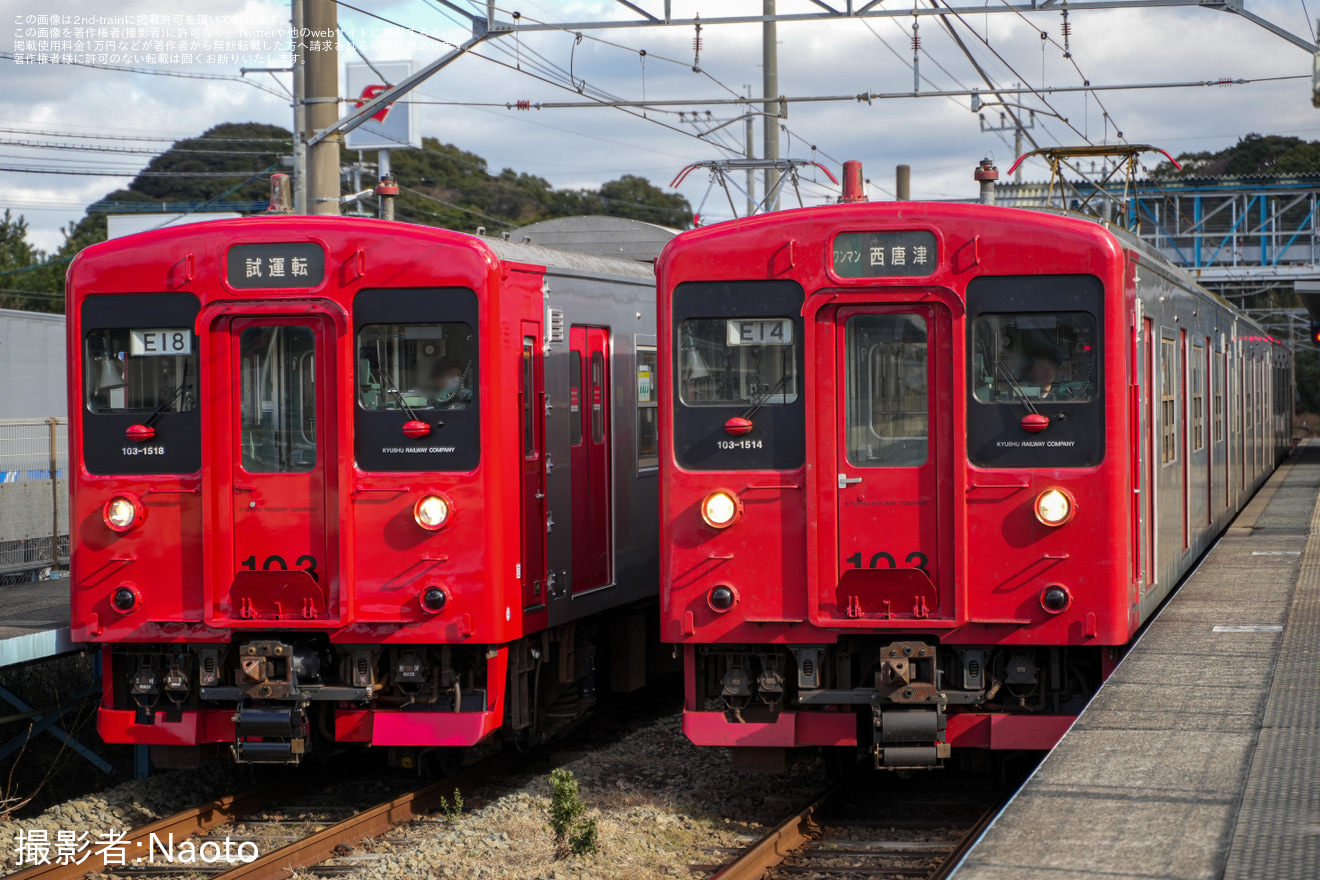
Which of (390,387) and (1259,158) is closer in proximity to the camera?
(390,387)

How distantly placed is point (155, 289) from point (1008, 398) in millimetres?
4726

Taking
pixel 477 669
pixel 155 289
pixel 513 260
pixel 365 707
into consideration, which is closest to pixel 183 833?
pixel 365 707

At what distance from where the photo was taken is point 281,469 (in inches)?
340

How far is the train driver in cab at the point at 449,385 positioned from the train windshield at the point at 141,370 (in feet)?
4.46

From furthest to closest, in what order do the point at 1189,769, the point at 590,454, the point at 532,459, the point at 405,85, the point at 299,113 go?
the point at 299,113, the point at 405,85, the point at 590,454, the point at 532,459, the point at 1189,769

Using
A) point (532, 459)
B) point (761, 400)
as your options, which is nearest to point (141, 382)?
point (532, 459)

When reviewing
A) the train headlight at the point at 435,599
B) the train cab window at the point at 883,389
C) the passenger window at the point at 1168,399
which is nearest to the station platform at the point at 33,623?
the train headlight at the point at 435,599

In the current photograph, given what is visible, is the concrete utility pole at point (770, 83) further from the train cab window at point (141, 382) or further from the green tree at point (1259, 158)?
the green tree at point (1259, 158)

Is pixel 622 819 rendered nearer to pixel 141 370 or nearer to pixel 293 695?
pixel 293 695

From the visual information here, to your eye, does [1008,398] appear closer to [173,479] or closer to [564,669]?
[564,669]

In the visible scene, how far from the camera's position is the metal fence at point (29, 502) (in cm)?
1374

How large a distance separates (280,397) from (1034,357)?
4127mm

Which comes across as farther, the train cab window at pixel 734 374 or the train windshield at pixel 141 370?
the train windshield at pixel 141 370

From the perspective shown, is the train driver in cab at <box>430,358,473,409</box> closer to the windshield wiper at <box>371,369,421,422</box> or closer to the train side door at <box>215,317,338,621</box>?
the windshield wiper at <box>371,369,421,422</box>
